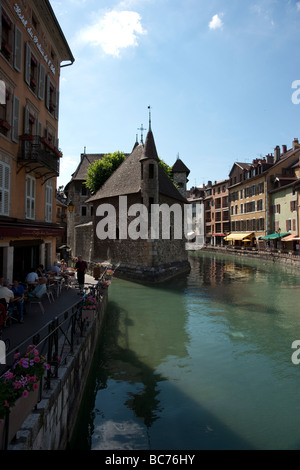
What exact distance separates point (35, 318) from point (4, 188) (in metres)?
4.60

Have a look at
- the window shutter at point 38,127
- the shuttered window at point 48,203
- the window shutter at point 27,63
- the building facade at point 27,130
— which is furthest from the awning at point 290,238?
the window shutter at point 27,63

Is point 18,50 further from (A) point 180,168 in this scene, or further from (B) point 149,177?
(A) point 180,168

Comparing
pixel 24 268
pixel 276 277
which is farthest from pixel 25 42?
pixel 276 277

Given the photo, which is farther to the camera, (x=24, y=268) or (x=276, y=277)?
(x=276, y=277)

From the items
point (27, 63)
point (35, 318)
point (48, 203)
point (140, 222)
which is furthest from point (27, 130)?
point (140, 222)

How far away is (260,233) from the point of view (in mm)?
45344

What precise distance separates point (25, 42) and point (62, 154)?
455 centimetres

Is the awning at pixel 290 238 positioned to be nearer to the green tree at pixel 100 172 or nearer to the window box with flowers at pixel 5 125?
the green tree at pixel 100 172

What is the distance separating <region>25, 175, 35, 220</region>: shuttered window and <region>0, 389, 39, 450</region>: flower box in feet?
31.9

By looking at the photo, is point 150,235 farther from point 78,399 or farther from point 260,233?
point 260,233

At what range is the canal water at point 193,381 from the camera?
5.52 m

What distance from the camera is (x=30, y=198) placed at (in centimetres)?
1262
